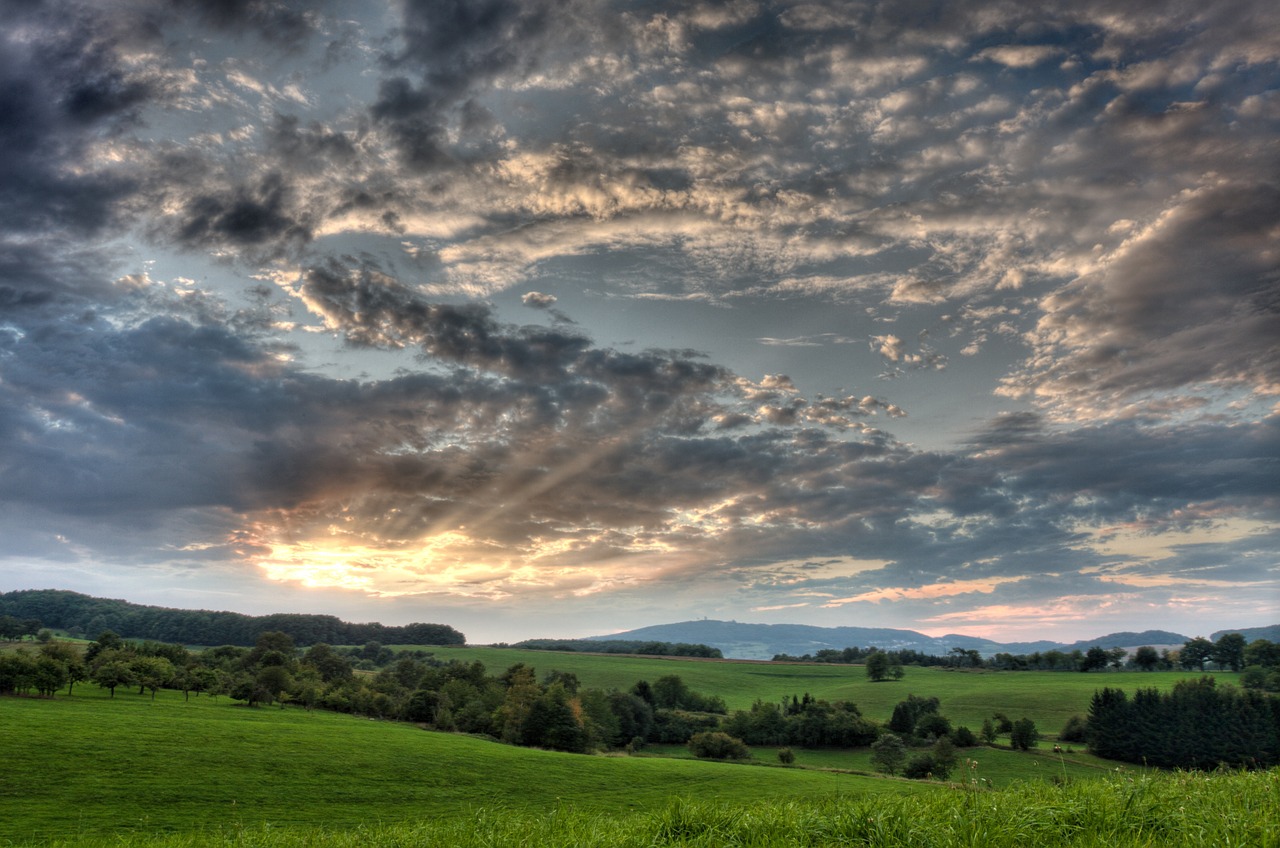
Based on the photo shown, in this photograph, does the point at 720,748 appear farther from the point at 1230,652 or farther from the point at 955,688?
the point at 1230,652

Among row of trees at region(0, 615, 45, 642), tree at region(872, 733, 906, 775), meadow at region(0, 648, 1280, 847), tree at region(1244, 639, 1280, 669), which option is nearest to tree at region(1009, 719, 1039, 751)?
meadow at region(0, 648, 1280, 847)

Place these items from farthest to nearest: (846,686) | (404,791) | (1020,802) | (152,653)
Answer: (846,686), (152,653), (404,791), (1020,802)

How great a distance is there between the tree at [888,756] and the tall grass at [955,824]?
116214 mm

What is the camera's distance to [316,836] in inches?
416

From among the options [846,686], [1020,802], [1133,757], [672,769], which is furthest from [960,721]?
[1020,802]

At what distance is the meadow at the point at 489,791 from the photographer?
7.82 m

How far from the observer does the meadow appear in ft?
25.7

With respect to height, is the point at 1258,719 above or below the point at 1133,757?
above

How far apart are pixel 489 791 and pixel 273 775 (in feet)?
67.3

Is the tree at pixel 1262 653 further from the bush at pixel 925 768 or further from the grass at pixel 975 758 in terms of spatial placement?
the bush at pixel 925 768

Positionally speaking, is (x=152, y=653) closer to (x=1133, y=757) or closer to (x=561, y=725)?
(x=561, y=725)

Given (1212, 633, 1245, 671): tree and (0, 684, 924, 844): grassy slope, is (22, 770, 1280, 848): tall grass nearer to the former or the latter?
(0, 684, 924, 844): grassy slope

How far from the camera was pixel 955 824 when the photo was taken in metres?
7.65

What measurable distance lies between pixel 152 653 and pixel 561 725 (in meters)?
86.5
